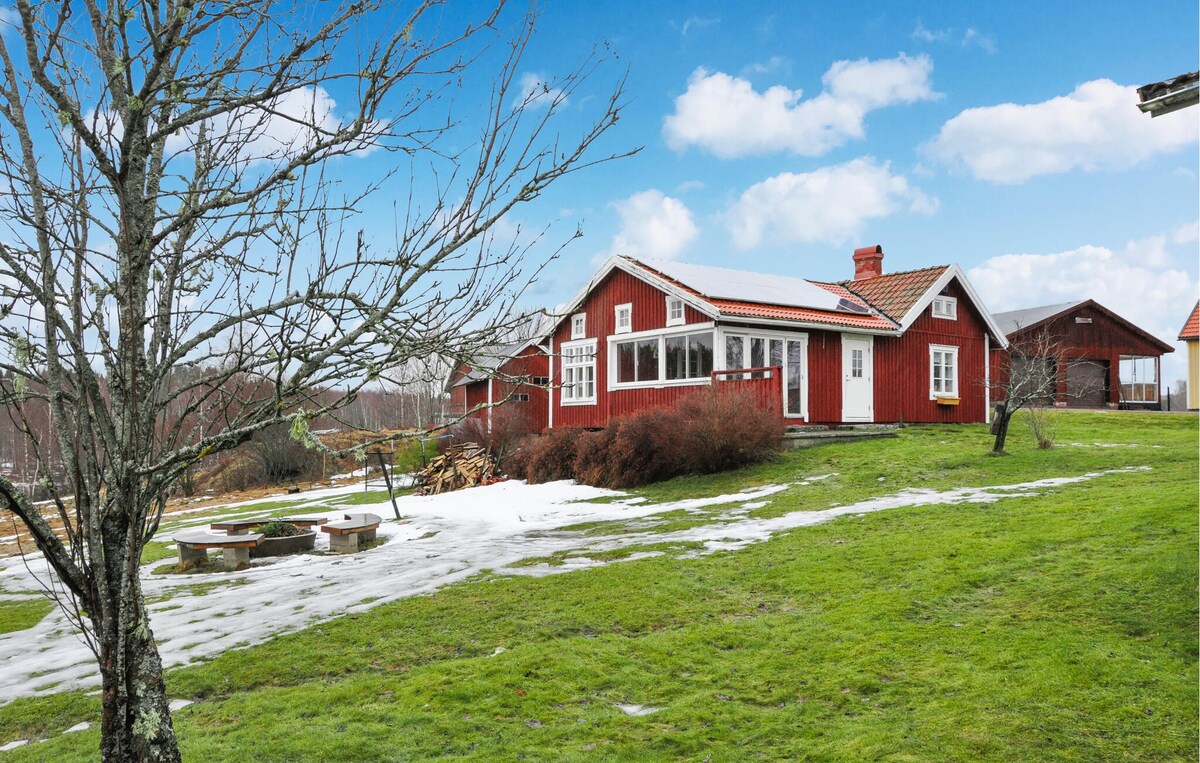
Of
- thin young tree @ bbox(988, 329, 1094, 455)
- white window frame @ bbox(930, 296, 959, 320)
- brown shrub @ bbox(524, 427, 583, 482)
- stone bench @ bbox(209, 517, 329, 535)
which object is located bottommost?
stone bench @ bbox(209, 517, 329, 535)

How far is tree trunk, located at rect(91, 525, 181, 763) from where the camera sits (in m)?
3.89

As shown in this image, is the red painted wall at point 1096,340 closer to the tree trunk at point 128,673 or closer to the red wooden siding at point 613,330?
the red wooden siding at point 613,330

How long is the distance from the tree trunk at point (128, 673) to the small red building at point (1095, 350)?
34339 millimetres

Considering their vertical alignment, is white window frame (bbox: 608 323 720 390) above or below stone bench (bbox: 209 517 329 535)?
above

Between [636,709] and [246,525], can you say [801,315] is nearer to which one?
[246,525]

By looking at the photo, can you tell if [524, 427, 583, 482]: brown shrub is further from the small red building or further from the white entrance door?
the small red building

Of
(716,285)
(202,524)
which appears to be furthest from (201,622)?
(716,285)

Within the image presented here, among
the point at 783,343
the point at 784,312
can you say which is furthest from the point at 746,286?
the point at 783,343

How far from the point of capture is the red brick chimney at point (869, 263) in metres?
27.7

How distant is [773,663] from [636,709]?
1.27m

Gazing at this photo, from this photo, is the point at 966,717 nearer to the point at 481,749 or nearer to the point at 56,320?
the point at 481,749

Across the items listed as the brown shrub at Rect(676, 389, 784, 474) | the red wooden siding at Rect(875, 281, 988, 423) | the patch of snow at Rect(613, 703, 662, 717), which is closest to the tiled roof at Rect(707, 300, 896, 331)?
the red wooden siding at Rect(875, 281, 988, 423)

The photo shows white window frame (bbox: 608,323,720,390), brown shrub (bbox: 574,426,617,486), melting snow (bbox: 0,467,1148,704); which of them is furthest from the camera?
white window frame (bbox: 608,323,720,390)

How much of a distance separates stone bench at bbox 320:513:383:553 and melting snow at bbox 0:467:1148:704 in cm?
43
